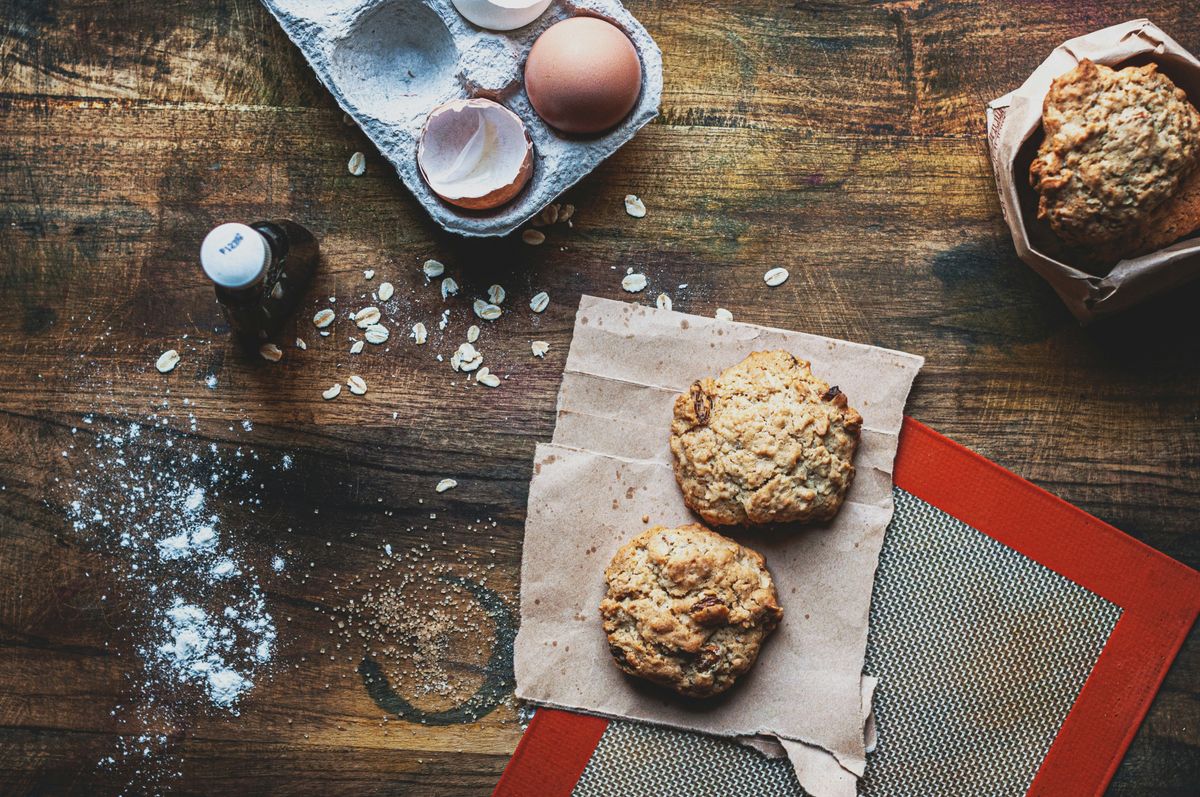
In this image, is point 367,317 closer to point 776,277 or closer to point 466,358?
point 466,358

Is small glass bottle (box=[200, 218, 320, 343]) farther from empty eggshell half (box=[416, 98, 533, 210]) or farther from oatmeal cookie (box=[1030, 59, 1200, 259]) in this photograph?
oatmeal cookie (box=[1030, 59, 1200, 259])

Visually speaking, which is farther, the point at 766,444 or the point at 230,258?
the point at 766,444

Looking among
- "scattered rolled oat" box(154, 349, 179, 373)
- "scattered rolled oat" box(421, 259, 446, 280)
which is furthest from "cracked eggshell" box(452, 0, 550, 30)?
"scattered rolled oat" box(154, 349, 179, 373)

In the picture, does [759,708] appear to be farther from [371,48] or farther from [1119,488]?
[371,48]

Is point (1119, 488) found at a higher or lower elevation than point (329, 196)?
lower

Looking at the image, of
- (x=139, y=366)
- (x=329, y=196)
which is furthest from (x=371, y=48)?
(x=139, y=366)

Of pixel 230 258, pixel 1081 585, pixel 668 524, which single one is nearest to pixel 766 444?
pixel 668 524
